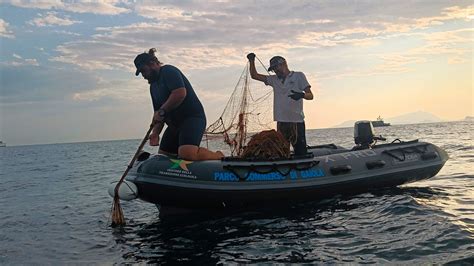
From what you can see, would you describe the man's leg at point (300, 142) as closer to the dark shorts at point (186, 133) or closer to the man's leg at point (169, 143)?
the dark shorts at point (186, 133)

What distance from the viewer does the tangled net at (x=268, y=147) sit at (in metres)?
7.79

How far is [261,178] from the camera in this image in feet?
23.7

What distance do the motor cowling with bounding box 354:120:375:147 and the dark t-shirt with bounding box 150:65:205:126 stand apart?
4.11 m

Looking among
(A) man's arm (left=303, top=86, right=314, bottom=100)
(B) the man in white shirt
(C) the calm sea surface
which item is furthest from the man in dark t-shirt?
(A) man's arm (left=303, top=86, right=314, bottom=100)

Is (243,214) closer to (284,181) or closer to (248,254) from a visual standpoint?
(284,181)

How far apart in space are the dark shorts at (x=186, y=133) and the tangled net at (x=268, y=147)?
1.18m

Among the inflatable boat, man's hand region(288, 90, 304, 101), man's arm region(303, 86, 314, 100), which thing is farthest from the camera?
man's arm region(303, 86, 314, 100)

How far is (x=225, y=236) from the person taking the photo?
5902mm

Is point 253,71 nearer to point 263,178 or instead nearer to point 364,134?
point 263,178

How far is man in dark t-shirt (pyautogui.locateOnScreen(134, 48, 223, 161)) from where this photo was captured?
6.70m

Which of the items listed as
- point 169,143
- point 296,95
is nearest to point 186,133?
point 169,143

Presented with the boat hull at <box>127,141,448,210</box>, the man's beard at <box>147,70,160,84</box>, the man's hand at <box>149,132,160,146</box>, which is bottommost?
the boat hull at <box>127,141,448,210</box>

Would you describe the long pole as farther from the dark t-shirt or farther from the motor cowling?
the motor cowling

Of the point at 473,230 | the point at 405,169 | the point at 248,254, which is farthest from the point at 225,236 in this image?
the point at 405,169
